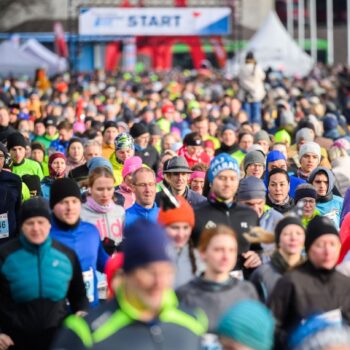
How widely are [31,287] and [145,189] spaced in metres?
2.04

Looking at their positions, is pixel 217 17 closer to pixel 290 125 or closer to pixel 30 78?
pixel 30 78

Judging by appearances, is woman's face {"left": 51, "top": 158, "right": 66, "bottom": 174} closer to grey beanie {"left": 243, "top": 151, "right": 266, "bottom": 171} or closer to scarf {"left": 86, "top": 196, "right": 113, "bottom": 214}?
grey beanie {"left": 243, "top": 151, "right": 266, "bottom": 171}

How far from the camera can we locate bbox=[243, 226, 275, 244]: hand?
27.3 ft

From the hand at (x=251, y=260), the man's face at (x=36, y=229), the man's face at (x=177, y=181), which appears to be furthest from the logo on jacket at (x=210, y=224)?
the man's face at (x=177, y=181)

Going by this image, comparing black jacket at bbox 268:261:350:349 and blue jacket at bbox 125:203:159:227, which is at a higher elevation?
blue jacket at bbox 125:203:159:227

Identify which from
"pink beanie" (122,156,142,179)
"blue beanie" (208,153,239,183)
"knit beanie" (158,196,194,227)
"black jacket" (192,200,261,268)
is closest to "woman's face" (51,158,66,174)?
"pink beanie" (122,156,142,179)

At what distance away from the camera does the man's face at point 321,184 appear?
11914 millimetres

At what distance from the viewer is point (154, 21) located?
118ft

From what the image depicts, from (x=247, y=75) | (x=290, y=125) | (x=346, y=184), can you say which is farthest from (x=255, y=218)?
(x=247, y=75)

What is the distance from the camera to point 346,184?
14.2 m

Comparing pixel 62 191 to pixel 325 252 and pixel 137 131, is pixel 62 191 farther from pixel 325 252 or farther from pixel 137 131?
pixel 137 131

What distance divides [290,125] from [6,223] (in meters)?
9.53

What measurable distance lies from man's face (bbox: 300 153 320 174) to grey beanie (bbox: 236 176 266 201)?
346 centimetres

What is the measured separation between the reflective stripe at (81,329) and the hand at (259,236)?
2452 mm
